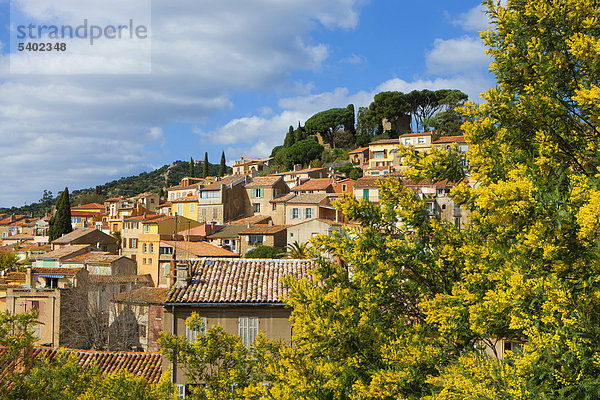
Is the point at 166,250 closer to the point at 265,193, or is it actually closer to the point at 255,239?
the point at 255,239

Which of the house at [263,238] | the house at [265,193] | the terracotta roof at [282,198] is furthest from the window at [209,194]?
the house at [263,238]

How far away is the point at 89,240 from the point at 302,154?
50.3 meters

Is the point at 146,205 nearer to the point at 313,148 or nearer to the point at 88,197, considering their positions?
the point at 313,148

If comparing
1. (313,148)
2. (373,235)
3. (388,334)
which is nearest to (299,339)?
(388,334)

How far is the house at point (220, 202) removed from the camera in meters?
75.5

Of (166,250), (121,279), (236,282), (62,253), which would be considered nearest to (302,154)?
(166,250)

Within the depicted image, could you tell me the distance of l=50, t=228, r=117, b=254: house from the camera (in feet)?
228

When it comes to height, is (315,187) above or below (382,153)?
below

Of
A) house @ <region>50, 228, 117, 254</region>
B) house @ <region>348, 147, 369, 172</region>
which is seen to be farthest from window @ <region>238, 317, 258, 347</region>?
house @ <region>348, 147, 369, 172</region>

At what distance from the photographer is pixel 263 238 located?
59.8 m

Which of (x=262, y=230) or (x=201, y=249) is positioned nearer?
(x=201, y=249)

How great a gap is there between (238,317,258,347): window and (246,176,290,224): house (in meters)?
52.8

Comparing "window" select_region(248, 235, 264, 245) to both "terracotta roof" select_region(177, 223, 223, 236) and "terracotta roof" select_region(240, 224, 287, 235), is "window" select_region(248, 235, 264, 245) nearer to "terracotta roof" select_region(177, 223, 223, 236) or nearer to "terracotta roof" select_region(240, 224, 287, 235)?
"terracotta roof" select_region(240, 224, 287, 235)

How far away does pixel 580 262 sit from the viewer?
6.98m
